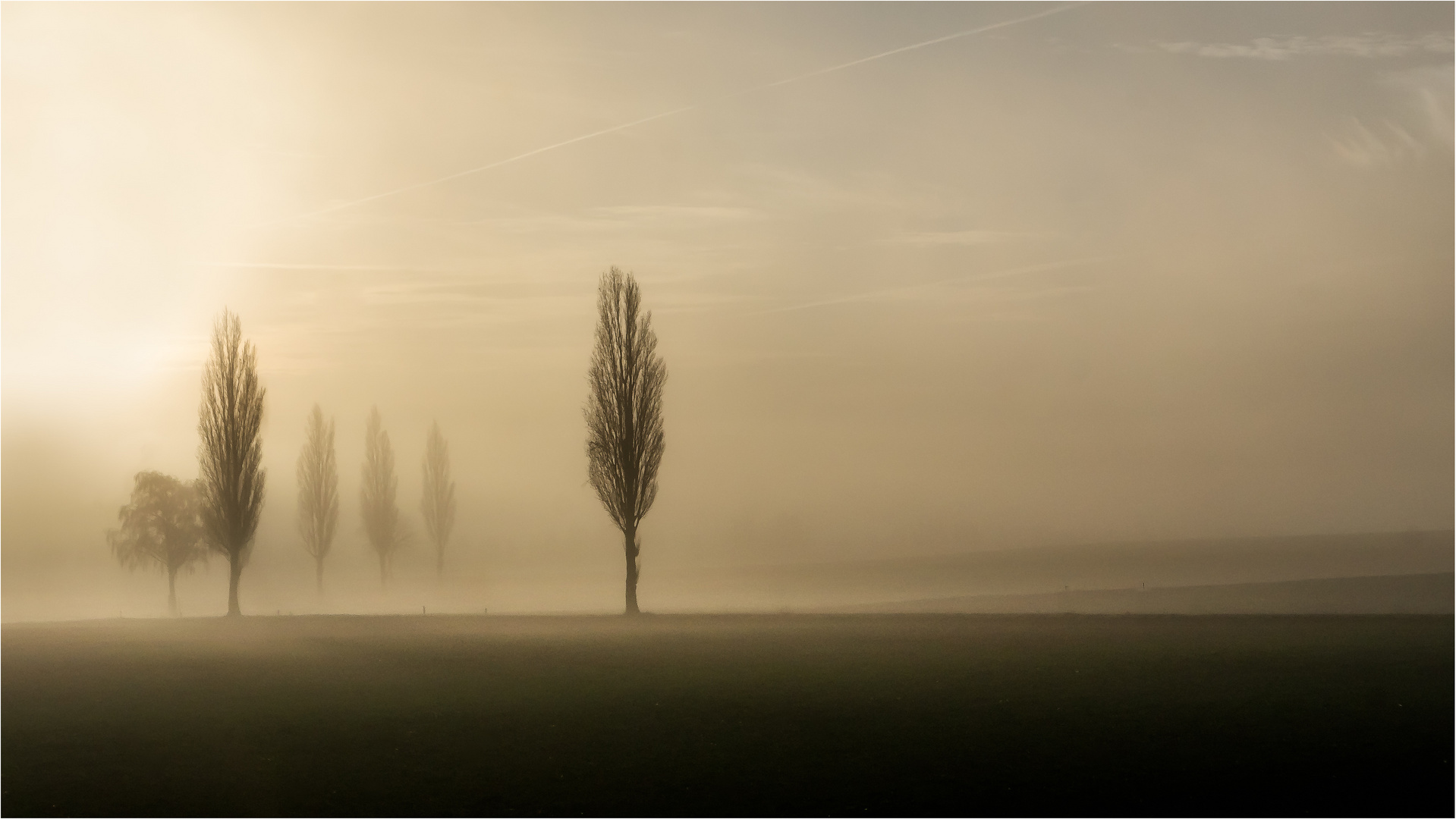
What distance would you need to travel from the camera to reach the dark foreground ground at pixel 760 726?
37.3 feet

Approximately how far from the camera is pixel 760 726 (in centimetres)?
1423

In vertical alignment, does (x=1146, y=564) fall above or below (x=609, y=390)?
below

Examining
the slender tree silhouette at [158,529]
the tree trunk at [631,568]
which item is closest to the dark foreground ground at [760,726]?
the tree trunk at [631,568]

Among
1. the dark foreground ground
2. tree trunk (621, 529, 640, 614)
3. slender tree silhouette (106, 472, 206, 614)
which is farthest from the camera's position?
slender tree silhouette (106, 472, 206, 614)

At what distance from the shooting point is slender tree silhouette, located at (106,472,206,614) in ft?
187

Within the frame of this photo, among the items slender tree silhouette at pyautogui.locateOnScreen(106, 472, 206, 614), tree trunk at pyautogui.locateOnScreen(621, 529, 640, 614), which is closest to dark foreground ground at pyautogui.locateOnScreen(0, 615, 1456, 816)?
tree trunk at pyautogui.locateOnScreen(621, 529, 640, 614)

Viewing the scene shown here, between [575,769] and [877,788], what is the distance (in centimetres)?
330

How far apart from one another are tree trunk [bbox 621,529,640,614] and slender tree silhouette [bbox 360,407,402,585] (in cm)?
4100

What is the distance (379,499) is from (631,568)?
42.1 metres

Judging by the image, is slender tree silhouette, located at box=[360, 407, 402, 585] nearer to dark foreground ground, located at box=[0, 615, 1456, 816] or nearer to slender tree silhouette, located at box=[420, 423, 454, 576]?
slender tree silhouette, located at box=[420, 423, 454, 576]

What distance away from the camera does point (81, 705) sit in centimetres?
1630

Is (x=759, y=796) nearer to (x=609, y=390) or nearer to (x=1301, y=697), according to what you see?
Result: (x=1301, y=697)

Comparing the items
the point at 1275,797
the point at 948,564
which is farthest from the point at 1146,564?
the point at 1275,797

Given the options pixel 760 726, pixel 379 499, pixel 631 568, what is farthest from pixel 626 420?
pixel 379 499
